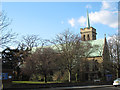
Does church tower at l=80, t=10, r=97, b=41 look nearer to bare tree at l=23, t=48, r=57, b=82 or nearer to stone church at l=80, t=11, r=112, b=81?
stone church at l=80, t=11, r=112, b=81

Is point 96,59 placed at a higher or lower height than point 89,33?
lower

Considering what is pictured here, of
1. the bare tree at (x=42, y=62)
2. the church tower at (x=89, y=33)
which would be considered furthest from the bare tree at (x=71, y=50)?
the church tower at (x=89, y=33)

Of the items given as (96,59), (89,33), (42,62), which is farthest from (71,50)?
(89,33)

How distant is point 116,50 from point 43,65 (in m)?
20.0

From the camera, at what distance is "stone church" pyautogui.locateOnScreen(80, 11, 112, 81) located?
47325 mm

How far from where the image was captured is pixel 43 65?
35.9 m

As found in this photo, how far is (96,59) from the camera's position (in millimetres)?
65625

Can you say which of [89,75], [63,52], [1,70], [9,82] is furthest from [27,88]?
[89,75]

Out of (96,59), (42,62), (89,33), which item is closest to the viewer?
(42,62)

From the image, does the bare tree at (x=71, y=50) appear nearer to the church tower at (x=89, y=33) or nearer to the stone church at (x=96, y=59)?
the stone church at (x=96, y=59)

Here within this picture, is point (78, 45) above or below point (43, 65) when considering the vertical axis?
above

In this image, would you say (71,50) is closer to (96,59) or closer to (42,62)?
(42,62)

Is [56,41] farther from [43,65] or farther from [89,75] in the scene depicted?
[89,75]

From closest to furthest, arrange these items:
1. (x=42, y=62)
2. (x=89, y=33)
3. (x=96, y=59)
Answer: (x=42, y=62) → (x=96, y=59) → (x=89, y=33)
